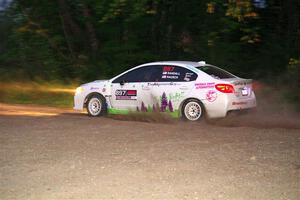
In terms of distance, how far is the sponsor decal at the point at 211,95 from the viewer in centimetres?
1296

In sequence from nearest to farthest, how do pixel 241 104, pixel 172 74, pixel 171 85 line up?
pixel 241 104 → pixel 171 85 → pixel 172 74

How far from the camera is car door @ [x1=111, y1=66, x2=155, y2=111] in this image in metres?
14.1

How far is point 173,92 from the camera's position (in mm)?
13539

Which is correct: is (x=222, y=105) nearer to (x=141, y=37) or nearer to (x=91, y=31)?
(x=141, y=37)

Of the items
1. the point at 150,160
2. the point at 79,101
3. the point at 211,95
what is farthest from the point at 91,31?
the point at 150,160

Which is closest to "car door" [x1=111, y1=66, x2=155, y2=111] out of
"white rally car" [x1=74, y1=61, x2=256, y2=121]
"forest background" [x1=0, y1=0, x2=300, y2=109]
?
"white rally car" [x1=74, y1=61, x2=256, y2=121]

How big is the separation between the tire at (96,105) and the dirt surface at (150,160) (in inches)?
62.4

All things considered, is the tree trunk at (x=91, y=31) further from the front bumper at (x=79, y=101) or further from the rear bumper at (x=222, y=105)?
the rear bumper at (x=222, y=105)

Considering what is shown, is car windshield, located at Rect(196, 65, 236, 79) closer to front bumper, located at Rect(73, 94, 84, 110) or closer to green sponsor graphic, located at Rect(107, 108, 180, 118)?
green sponsor graphic, located at Rect(107, 108, 180, 118)

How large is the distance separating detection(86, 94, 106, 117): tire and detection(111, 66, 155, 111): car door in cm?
33

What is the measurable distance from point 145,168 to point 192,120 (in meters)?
5.22

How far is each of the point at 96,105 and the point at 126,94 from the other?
987 mm

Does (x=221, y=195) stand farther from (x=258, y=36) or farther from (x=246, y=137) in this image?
(x=258, y=36)

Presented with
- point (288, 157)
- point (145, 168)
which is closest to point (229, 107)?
point (288, 157)
